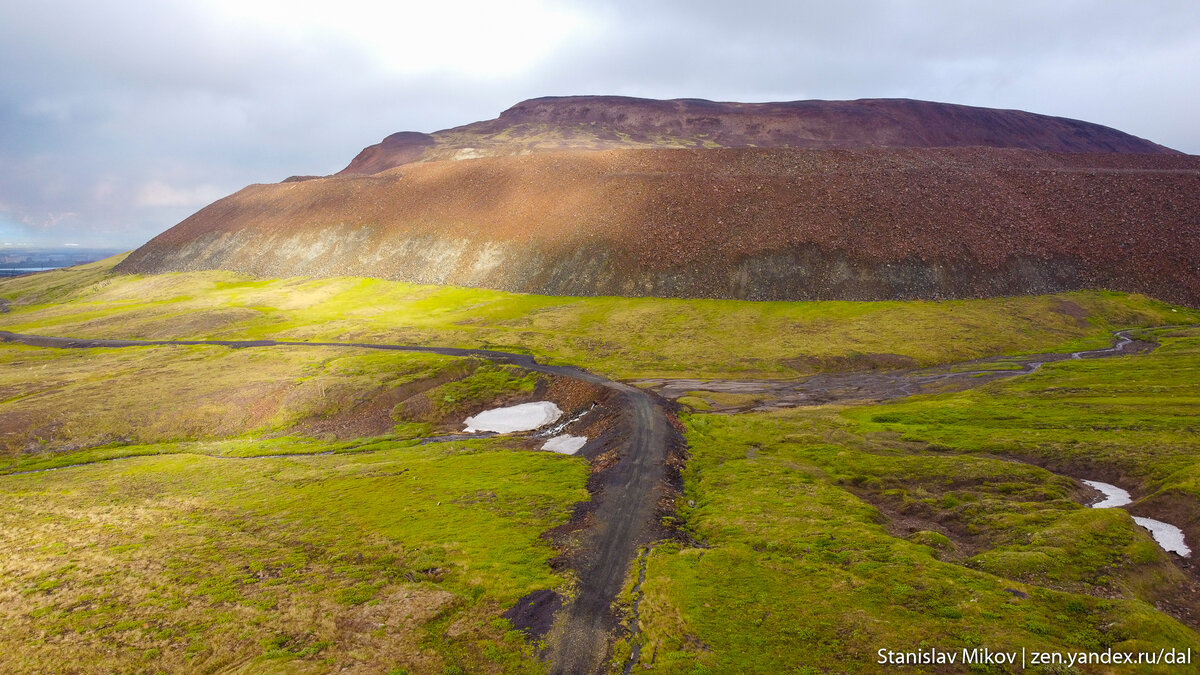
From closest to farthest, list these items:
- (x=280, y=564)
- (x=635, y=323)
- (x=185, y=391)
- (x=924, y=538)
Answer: (x=924, y=538) → (x=280, y=564) → (x=185, y=391) → (x=635, y=323)

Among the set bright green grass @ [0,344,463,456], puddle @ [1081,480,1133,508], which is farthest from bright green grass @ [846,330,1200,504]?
bright green grass @ [0,344,463,456]

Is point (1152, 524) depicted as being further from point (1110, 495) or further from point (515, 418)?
point (515, 418)

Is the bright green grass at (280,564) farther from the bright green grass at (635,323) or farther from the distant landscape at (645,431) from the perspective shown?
the bright green grass at (635,323)

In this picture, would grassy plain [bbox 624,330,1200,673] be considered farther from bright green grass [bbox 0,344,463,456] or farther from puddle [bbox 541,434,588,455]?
bright green grass [bbox 0,344,463,456]

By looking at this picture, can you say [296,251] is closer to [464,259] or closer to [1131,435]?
[464,259]

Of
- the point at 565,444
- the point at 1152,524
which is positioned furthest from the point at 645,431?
the point at 1152,524

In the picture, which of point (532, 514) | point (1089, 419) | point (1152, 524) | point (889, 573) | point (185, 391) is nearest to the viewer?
point (889, 573)

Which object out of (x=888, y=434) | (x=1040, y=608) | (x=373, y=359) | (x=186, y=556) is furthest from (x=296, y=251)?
(x=1040, y=608)
